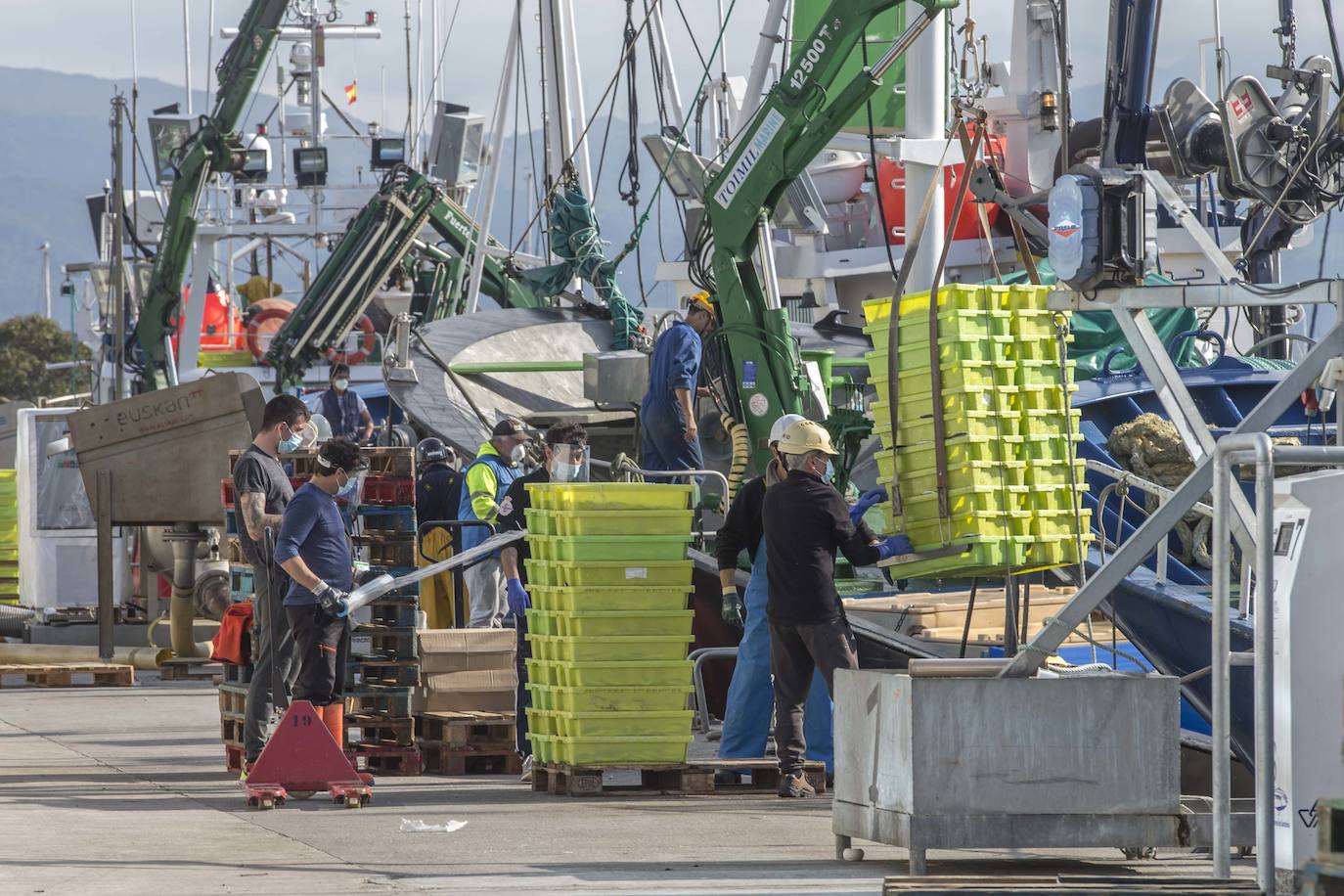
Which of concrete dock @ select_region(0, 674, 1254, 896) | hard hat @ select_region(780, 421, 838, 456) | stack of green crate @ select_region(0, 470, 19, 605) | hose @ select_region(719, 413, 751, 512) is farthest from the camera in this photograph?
stack of green crate @ select_region(0, 470, 19, 605)

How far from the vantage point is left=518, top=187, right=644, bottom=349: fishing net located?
22.3 m

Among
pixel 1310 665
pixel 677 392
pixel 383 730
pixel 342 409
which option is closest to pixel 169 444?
pixel 342 409

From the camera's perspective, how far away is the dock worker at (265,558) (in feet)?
37.1

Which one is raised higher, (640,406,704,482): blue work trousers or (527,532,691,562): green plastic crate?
(640,406,704,482): blue work trousers

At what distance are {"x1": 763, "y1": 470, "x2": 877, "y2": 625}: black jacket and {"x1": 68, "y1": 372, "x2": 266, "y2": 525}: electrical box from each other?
8.16 meters

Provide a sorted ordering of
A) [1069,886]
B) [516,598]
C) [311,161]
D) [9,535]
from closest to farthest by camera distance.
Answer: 1. [1069,886]
2. [516,598]
3. [9,535]
4. [311,161]

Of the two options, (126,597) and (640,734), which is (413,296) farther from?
(640,734)

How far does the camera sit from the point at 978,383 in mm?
10109

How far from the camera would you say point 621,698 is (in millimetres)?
10742

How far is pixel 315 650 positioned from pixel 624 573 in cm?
164

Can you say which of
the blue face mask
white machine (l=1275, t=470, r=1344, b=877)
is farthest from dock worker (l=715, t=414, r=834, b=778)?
white machine (l=1275, t=470, r=1344, b=877)

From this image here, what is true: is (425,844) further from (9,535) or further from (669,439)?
(9,535)

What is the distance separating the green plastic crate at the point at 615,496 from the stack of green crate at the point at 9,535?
14028 mm

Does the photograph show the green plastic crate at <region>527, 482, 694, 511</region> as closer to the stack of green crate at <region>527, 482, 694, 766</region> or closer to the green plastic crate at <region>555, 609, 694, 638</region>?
the stack of green crate at <region>527, 482, 694, 766</region>
